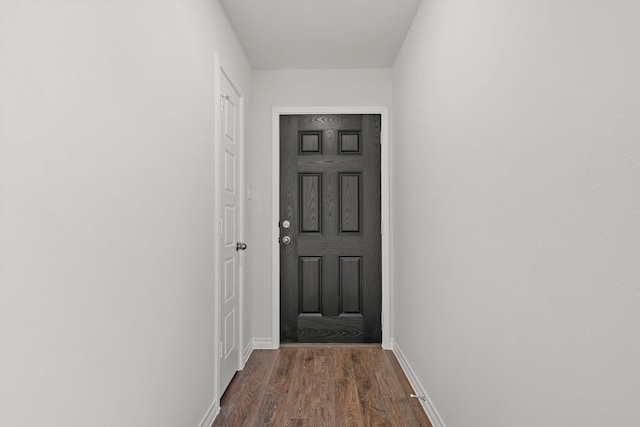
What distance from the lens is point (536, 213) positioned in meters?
1.22

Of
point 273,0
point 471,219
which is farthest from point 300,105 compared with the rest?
point 471,219

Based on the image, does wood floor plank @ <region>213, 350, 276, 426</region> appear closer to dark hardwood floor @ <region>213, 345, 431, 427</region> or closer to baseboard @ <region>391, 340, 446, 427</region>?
dark hardwood floor @ <region>213, 345, 431, 427</region>

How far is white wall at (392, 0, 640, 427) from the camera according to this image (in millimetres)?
896

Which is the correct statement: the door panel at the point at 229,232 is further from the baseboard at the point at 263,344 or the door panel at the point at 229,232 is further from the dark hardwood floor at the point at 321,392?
the baseboard at the point at 263,344

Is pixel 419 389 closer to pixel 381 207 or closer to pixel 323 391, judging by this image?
pixel 323 391

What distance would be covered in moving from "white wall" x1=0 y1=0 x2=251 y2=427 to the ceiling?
0.80 m

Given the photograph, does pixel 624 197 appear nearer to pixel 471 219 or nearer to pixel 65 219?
pixel 471 219

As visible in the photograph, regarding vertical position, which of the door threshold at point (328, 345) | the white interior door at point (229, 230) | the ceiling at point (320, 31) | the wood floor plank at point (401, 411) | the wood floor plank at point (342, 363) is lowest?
the door threshold at point (328, 345)

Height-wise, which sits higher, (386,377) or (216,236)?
(216,236)

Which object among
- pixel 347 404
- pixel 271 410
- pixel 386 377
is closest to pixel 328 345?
pixel 386 377

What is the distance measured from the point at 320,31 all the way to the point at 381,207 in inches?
60.3

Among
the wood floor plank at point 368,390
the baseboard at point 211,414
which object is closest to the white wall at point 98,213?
the baseboard at point 211,414

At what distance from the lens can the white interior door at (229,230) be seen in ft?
8.93

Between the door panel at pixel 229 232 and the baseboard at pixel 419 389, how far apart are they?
1.22 meters
